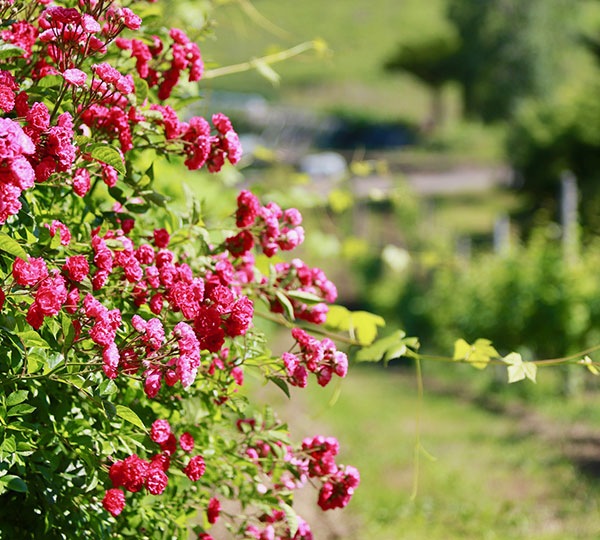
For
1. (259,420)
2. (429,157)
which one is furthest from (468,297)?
(429,157)

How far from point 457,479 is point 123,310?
5162 millimetres

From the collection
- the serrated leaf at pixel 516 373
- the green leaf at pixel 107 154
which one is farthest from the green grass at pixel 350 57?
the green leaf at pixel 107 154

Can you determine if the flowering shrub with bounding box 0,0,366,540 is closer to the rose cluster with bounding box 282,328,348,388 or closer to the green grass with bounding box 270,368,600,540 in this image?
the rose cluster with bounding box 282,328,348,388

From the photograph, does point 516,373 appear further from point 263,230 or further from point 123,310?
point 123,310

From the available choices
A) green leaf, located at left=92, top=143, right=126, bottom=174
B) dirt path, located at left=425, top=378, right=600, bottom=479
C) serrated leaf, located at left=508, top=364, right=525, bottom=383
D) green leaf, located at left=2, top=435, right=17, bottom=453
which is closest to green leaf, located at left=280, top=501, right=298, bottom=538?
serrated leaf, located at left=508, top=364, right=525, bottom=383

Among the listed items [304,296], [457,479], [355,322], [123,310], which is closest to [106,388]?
[123,310]

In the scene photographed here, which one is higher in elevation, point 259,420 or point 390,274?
point 259,420

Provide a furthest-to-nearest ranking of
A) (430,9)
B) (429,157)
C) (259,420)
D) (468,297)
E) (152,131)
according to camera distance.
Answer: (430,9), (429,157), (468,297), (259,420), (152,131)

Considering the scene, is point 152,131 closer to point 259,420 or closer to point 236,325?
point 236,325

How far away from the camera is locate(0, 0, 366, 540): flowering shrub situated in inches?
45.1

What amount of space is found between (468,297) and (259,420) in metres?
9.90

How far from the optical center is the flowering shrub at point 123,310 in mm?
1146

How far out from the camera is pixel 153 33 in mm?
1705

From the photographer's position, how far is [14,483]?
1.13 meters
